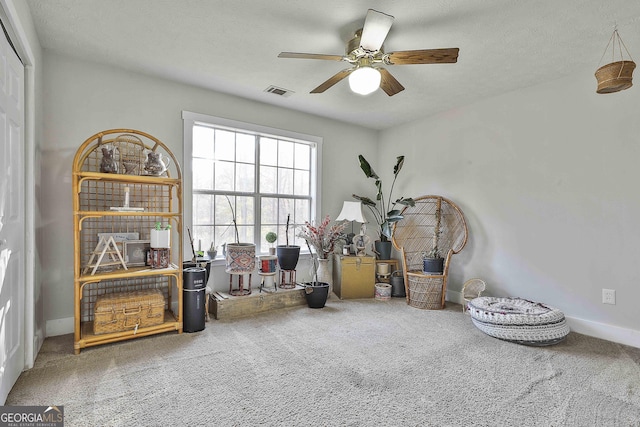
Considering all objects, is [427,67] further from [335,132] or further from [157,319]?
[157,319]

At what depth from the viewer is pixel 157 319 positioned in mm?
2867

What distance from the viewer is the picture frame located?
299 cm

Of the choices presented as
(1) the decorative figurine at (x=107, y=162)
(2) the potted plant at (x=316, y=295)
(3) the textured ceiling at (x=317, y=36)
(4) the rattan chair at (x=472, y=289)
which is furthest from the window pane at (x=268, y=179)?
(4) the rattan chair at (x=472, y=289)

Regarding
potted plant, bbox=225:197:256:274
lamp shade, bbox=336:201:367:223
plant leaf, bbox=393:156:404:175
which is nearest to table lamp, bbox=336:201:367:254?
lamp shade, bbox=336:201:367:223

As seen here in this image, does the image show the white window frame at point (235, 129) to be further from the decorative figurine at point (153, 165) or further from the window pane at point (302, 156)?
the decorative figurine at point (153, 165)

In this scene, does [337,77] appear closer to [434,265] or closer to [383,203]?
[434,265]

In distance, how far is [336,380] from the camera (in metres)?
2.14

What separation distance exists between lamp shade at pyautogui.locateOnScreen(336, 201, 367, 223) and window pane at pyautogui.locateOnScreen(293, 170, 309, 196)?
0.58 m

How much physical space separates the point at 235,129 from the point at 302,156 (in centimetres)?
106

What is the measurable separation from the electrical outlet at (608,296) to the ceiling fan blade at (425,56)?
2.50 meters

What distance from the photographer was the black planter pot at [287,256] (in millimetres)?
3820

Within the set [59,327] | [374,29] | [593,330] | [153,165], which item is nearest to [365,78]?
[374,29]

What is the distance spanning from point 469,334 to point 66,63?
4.42m

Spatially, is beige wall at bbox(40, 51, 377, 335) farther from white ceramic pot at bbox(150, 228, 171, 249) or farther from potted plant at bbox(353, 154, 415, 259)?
potted plant at bbox(353, 154, 415, 259)
